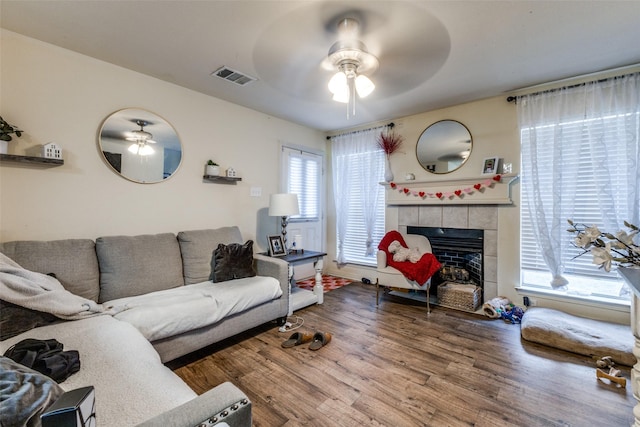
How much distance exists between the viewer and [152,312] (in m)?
1.83

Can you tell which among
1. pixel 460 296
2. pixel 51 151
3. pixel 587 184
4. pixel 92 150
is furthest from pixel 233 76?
pixel 587 184

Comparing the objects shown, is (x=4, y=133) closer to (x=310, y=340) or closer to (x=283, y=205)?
(x=283, y=205)

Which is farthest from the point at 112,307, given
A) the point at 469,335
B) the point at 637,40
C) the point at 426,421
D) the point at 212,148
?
the point at 637,40

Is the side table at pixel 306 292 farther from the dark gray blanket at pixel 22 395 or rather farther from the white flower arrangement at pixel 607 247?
the white flower arrangement at pixel 607 247

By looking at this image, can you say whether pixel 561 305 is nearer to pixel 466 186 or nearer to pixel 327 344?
pixel 466 186

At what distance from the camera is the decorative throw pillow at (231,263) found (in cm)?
255

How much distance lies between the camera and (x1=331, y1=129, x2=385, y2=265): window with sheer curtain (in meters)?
4.09

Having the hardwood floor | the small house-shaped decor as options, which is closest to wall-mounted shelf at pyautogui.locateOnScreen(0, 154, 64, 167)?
the small house-shaped decor

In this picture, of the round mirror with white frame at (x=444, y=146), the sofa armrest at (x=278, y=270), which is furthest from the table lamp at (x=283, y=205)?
the round mirror with white frame at (x=444, y=146)

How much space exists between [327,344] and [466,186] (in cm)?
246

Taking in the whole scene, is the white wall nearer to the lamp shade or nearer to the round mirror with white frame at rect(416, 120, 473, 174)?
the lamp shade

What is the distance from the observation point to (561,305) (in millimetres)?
2793

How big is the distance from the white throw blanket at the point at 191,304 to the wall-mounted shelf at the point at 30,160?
3.84 ft

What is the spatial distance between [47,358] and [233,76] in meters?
2.52
